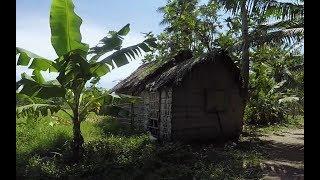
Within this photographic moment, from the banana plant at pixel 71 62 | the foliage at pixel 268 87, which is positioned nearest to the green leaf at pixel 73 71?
the banana plant at pixel 71 62

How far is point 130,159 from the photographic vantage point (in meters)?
9.13

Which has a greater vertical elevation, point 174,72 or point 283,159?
point 174,72

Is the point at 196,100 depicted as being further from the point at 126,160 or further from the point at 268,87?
the point at 268,87

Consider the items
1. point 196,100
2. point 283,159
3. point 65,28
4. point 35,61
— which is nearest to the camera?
point 65,28

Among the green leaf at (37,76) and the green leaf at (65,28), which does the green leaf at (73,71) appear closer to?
the green leaf at (65,28)

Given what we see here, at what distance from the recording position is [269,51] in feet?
62.0

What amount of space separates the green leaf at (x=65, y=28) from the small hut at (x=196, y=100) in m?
4.82

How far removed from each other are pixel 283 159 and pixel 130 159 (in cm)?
427

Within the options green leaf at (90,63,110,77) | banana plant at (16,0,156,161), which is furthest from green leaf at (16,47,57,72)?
green leaf at (90,63,110,77)

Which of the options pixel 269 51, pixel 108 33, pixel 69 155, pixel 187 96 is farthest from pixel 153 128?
pixel 269 51

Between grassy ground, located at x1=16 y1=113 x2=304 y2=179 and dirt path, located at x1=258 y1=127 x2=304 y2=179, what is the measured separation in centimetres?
26

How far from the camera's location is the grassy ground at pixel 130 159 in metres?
8.07

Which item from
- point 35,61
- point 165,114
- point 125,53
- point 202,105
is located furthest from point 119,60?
point 202,105
